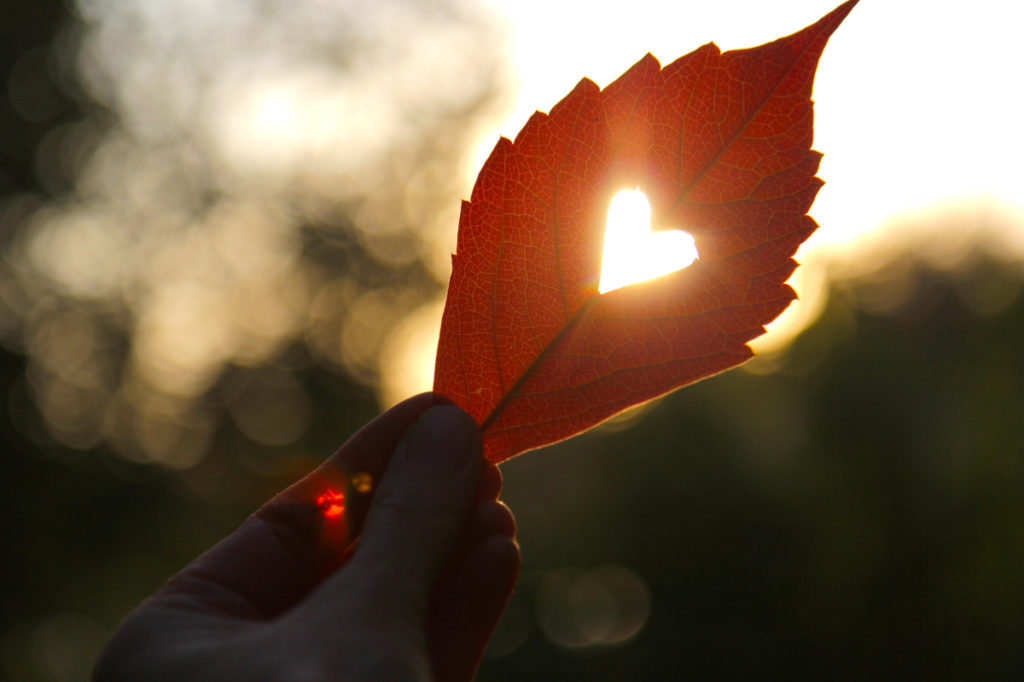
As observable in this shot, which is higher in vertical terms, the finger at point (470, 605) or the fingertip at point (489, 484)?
the fingertip at point (489, 484)

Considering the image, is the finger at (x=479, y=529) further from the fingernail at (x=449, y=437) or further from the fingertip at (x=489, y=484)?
the fingernail at (x=449, y=437)

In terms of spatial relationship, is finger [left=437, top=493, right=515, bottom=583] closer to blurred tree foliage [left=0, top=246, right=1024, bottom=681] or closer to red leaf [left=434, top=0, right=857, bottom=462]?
red leaf [left=434, top=0, right=857, bottom=462]

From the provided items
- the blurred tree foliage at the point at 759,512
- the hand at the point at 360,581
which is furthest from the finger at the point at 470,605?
the blurred tree foliage at the point at 759,512

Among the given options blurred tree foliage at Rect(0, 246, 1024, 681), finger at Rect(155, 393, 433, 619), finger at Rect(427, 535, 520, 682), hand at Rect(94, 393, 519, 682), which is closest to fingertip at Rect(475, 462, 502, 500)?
hand at Rect(94, 393, 519, 682)

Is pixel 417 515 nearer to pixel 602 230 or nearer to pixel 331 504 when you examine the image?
pixel 331 504

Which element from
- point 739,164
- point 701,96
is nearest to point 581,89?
point 701,96

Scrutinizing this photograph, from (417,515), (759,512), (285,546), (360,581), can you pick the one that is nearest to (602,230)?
(417,515)

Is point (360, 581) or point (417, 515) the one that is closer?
point (360, 581)
